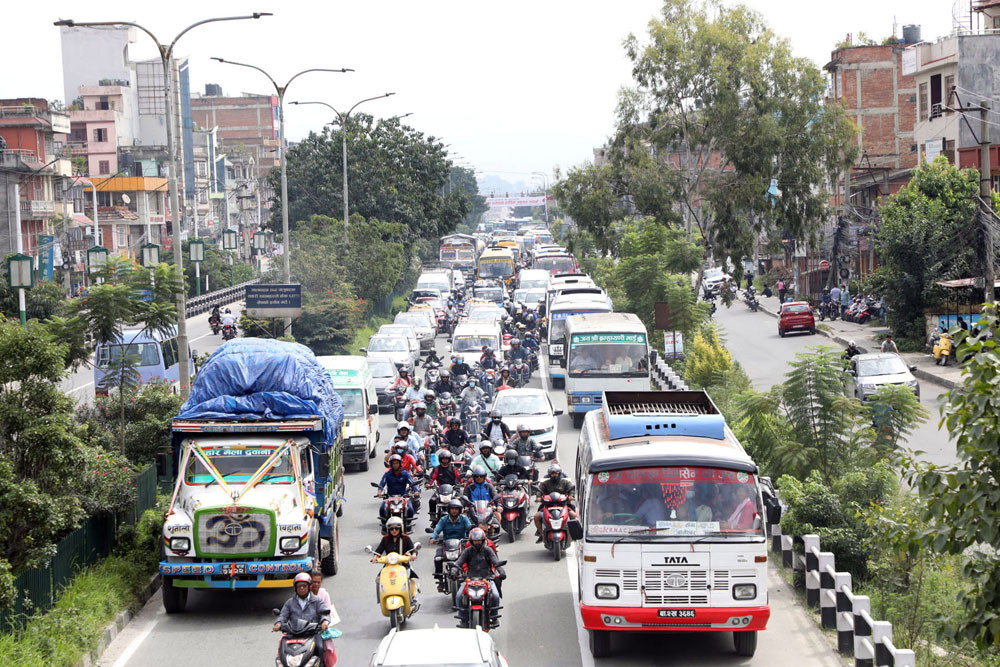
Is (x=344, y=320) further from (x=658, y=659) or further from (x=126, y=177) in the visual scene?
(x=126, y=177)

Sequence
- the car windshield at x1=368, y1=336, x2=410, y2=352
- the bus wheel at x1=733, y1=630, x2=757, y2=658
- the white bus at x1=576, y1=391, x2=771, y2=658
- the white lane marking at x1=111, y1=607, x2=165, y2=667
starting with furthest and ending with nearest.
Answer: the car windshield at x1=368, y1=336, x2=410, y2=352 → the white lane marking at x1=111, y1=607, x2=165, y2=667 → the bus wheel at x1=733, y1=630, x2=757, y2=658 → the white bus at x1=576, y1=391, x2=771, y2=658

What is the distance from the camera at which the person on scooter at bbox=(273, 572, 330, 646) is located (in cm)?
1151

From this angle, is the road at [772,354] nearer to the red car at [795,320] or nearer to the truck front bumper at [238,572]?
the red car at [795,320]

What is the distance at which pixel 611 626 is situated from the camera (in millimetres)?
12562

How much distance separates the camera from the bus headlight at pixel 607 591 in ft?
40.9

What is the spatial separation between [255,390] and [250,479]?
1459mm

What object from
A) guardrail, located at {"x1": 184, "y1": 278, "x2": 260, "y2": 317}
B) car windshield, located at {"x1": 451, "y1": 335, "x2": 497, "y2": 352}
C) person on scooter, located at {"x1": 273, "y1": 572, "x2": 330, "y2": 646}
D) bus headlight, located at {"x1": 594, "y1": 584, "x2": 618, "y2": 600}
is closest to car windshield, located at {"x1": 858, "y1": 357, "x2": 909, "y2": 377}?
car windshield, located at {"x1": 451, "y1": 335, "x2": 497, "y2": 352}

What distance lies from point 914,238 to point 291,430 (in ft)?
119

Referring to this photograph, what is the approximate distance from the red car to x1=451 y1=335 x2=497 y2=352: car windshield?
19.4 meters

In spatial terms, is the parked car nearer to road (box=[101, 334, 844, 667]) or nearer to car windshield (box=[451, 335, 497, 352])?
car windshield (box=[451, 335, 497, 352])

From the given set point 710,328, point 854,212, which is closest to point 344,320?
point 710,328

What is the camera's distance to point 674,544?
Answer: 12.4 meters

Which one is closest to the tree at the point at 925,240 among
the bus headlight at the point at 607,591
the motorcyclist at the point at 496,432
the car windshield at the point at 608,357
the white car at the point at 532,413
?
the car windshield at the point at 608,357

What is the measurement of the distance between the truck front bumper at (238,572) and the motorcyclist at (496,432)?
874cm
